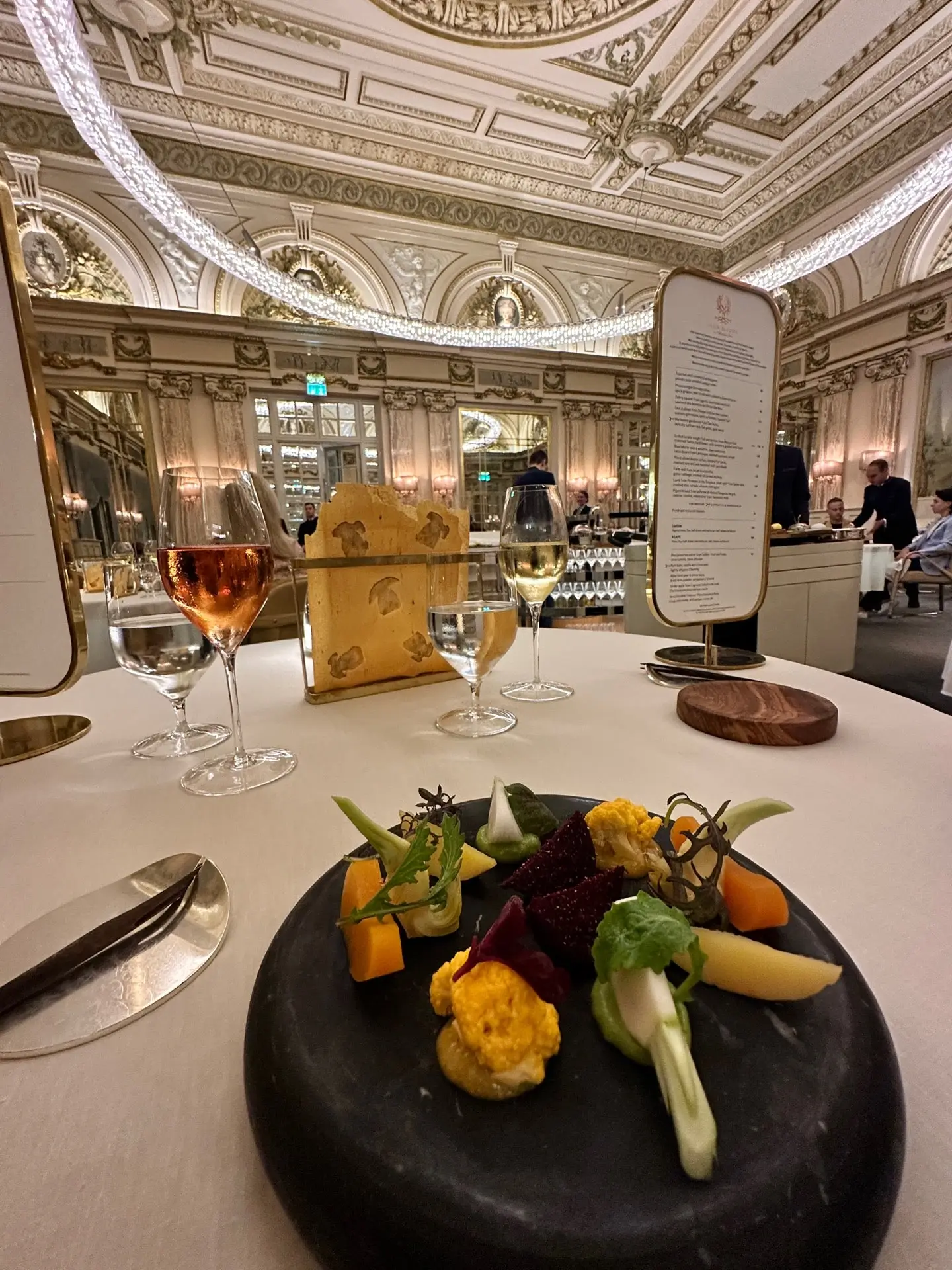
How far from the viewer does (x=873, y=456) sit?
24.6 feet

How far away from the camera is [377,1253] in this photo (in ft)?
0.46

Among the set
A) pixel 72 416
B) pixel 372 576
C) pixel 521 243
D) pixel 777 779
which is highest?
pixel 521 243

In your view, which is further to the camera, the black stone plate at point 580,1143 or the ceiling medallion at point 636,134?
the ceiling medallion at point 636,134

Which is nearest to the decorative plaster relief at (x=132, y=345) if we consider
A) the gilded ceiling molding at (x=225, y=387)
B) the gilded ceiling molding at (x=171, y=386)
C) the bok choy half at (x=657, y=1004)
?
the gilded ceiling molding at (x=171, y=386)

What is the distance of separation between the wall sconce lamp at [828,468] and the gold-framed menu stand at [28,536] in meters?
9.39

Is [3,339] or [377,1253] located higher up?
[3,339]

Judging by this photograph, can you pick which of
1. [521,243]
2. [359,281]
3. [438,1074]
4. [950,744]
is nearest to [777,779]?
[950,744]

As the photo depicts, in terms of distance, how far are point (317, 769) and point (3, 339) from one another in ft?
1.56

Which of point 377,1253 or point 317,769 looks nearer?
point 377,1253

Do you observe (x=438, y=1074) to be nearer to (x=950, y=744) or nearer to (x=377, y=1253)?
(x=377, y=1253)

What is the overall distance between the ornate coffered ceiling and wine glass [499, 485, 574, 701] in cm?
623

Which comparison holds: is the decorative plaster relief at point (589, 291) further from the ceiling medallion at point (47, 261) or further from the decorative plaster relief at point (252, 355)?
the ceiling medallion at point (47, 261)

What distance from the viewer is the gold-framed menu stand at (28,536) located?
52 centimetres

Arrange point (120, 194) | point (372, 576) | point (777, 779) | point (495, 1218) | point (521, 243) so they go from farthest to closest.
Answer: point (521, 243), point (120, 194), point (372, 576), point (777, 779), point (495, 1218)
